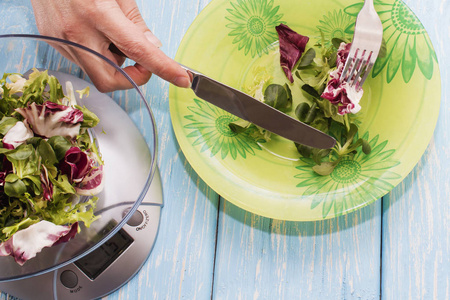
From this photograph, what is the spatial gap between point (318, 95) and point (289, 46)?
13 cm

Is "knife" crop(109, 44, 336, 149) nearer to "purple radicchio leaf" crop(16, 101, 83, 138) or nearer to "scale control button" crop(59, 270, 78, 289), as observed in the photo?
"purple radicchio leaf" crop(16, 101, 83, 138)

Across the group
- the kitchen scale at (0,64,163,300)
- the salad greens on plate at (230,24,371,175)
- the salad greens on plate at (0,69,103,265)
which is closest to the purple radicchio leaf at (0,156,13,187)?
the salad greens on plate at (0,69,103,265)

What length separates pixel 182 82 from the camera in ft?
2.44

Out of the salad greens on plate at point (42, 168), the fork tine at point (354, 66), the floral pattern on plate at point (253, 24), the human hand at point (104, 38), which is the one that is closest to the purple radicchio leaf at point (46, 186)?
the salad greens on plate at point (42, 168)

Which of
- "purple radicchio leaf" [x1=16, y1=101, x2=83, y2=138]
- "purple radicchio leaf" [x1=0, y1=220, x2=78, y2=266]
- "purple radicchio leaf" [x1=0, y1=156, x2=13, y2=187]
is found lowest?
"purple radicchio leaf" [x1=0, y1=220, x2=78, y2=266]

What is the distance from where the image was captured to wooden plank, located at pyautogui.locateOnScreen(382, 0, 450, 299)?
0.85m

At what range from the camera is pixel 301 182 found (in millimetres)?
826

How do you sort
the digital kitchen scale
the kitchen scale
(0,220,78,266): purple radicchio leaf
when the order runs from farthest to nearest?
the digital kitchen scale < the kitchen scale < (0,220,78,266): purple radicchio leaf

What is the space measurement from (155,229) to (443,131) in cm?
63

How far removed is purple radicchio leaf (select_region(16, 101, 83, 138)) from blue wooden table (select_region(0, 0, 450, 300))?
0.80 ft

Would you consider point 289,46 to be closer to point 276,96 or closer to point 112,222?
point 276,96

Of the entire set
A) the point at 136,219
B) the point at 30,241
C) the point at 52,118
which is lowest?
the point at 136,219

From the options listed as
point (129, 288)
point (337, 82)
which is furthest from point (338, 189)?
point (129, 288)

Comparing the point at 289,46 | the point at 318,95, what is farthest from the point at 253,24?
the point at 318,95
